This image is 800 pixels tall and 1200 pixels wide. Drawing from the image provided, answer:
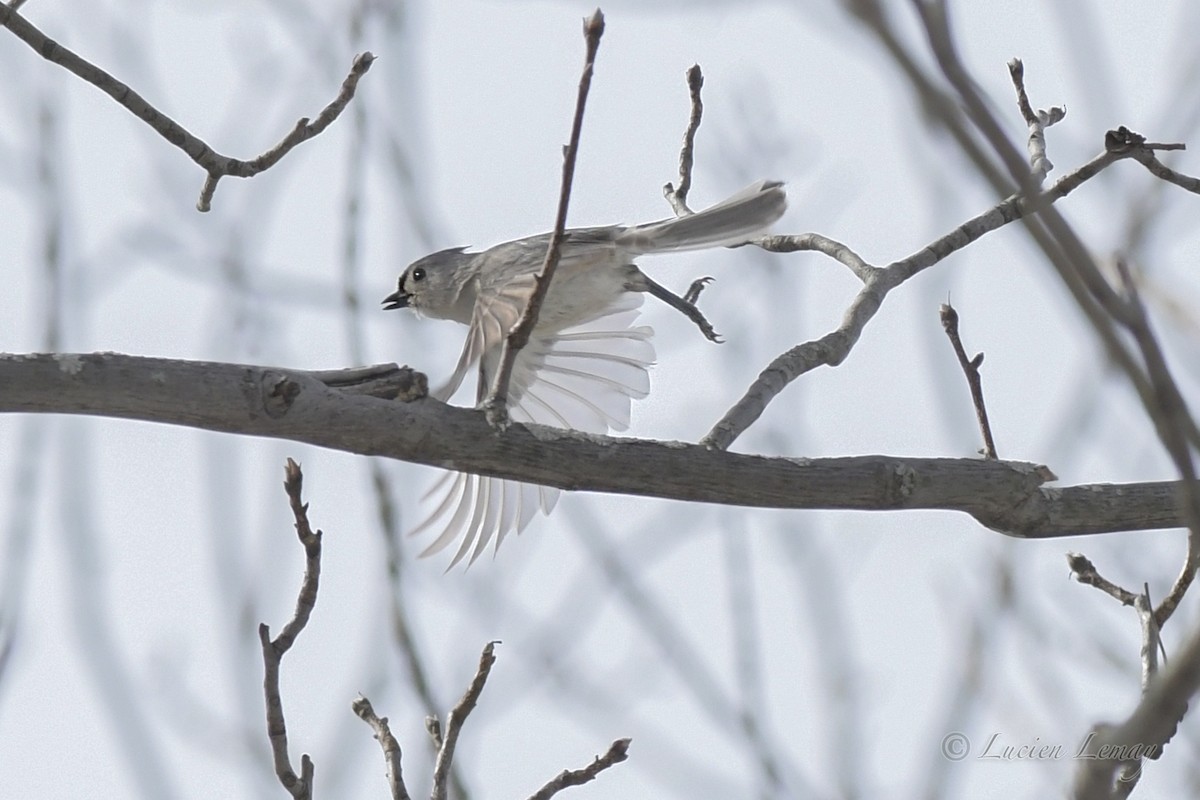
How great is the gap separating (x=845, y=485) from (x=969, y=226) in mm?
1092

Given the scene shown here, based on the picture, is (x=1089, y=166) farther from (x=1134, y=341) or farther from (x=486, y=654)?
(x=1134, y=341)

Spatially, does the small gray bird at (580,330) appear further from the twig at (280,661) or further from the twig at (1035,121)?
the twig at (280,661)

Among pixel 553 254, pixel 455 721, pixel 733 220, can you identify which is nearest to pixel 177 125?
pixel 553 254

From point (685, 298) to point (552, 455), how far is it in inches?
85.5

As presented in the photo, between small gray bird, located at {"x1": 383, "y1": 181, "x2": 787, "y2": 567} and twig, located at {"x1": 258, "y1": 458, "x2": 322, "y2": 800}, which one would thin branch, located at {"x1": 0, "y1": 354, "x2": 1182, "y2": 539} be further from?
small gray bird, located at {"x1": 383, "y1": 181, "x2": 787, "y2": 567}

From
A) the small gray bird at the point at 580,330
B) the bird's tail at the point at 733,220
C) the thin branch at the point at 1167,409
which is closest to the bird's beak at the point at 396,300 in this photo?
the small gray bird at the point at 580,330

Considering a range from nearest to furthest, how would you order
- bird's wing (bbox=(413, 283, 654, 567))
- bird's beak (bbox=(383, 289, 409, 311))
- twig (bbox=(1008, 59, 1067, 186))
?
twig (bbox=(1008, 59, 1067, 186))
bird's wing (bbox=(413, 283, 654, 567))
bird's beak (bbox=(383, 289, 409, 311))

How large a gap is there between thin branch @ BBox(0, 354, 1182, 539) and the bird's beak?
125 inches

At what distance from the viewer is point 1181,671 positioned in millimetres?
888

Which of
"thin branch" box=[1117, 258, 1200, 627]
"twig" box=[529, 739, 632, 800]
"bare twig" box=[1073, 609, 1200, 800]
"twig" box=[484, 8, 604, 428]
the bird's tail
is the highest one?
the bird's tail

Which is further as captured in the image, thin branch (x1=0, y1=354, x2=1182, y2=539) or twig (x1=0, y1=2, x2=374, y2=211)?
twig (x1=0, y1=2, x2=374, y2=211)

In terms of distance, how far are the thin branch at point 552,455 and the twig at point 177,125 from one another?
71cm

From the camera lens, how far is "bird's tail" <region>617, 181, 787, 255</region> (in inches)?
148

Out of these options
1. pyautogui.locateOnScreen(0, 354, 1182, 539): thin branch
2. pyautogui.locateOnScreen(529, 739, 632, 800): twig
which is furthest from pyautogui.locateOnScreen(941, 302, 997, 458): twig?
pyautogui.locateOnScreen(529, 739, 632, 800): twig
